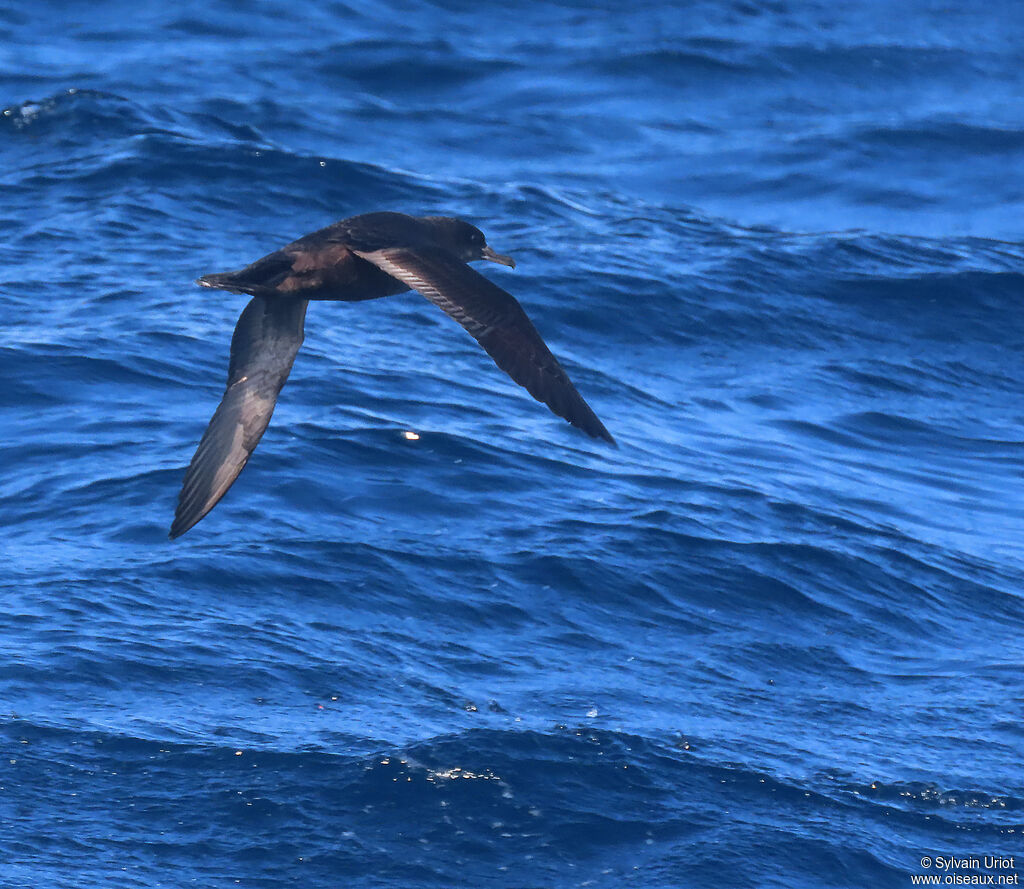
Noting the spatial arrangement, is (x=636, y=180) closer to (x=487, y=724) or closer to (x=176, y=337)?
(x=176, y=337)

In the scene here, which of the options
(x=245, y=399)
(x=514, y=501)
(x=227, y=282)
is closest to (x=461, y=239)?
(x=245, y=399)

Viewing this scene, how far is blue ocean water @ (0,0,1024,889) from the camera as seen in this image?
365 inches

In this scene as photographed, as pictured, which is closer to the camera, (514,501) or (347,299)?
(347,299)

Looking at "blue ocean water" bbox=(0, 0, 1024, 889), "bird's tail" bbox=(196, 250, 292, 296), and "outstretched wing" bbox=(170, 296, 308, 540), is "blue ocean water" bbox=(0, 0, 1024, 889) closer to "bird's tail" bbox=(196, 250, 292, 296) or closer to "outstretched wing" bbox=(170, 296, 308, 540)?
"outstretched wing" bbox=(170, 296, 308, 540)

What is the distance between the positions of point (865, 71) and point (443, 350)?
1167 cm

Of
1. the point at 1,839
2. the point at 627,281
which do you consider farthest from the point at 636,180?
the point at 1,839

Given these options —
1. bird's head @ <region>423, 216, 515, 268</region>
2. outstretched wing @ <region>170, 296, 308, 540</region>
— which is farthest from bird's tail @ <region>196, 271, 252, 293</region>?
bird's head @ <region>423, 216, 515, 268</region>

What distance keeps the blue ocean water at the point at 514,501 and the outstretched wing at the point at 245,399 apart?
1995 mm

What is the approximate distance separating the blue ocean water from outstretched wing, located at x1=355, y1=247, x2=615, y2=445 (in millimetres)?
2954

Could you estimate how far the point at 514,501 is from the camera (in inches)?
488

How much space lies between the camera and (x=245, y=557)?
11.1 meters

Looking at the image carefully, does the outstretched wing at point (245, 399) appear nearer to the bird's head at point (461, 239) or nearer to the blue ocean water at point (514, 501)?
the bird's head at point (461, 239)

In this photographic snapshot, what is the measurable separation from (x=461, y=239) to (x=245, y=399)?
4.65ft

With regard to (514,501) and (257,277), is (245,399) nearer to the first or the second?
(257,277)
